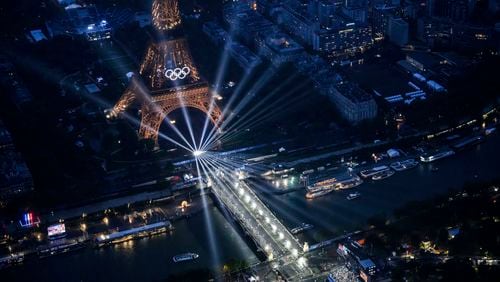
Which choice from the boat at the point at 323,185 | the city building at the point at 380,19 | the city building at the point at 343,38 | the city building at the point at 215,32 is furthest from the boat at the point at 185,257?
the city building at the point at 380,19

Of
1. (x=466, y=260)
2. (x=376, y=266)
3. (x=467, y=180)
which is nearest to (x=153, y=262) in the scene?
(x=376, y=266)

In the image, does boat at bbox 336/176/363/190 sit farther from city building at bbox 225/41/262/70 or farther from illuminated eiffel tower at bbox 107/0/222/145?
city building at bbox 225/41/262/70

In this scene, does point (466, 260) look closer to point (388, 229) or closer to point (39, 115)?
point (388, 229)

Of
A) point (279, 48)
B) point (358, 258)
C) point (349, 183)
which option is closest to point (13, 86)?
point (279, 48)

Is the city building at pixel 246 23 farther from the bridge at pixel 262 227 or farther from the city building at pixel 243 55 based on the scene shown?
the bridge at pixel 262 227

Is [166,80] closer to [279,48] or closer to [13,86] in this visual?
[279,48]
